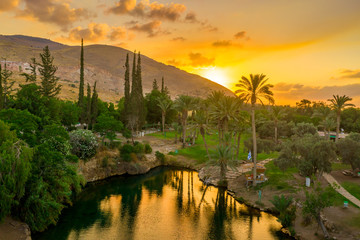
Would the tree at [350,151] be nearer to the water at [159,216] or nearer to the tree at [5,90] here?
the water at [159,216]

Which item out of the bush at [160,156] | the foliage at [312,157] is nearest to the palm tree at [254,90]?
the foliage at [312,157]

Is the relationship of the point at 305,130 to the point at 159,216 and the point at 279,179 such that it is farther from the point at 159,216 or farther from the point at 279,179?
the point at 159,216

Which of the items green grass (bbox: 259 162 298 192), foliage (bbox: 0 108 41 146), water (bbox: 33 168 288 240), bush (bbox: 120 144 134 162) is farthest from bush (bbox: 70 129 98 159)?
green grass (bbox: 259 162 298 192)

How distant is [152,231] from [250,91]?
84.0 ft

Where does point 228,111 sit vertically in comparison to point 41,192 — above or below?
above

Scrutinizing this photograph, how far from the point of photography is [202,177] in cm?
5206

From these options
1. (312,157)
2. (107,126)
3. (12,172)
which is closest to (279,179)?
(312,157)

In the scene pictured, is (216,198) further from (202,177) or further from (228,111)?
(228,111)

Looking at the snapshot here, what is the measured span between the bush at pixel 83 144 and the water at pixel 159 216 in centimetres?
640

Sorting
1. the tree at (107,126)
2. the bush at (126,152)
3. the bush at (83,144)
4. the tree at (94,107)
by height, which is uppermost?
the tree at (94,107)

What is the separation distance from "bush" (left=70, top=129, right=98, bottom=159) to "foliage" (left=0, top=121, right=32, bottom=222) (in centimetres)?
2131

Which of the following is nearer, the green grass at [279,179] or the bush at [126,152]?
the green grass at [279,179]

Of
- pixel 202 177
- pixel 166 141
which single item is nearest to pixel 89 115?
pixel 166 141

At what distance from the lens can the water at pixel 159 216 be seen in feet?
95.4
